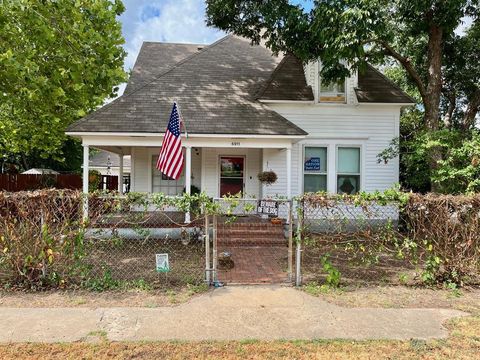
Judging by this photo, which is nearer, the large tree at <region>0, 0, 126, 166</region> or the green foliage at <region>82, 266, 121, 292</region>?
the green foliage at <region>82, 266, 121, 292</region>

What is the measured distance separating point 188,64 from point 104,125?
5.16 metres

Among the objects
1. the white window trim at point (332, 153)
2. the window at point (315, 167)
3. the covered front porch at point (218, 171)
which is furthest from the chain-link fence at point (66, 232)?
the window at point (315, 167)

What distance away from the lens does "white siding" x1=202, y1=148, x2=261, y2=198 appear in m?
13.7

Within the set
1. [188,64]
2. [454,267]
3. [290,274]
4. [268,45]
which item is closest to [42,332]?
[290,274]

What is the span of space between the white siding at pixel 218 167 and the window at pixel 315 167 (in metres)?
1.72

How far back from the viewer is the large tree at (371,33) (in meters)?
9.96

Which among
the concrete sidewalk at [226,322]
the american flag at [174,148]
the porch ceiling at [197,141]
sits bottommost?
the concrete sidewalk at [226,322]

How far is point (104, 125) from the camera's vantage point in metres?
11.2

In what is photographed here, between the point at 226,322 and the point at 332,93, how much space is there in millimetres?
10341

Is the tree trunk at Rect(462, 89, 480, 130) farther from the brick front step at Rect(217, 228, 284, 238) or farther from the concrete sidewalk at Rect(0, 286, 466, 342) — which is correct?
the concrete sidewalk at Rect(0, 286, 466, 342)

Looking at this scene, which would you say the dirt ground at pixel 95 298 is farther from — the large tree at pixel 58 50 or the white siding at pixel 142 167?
the white siding at pixel 142 167

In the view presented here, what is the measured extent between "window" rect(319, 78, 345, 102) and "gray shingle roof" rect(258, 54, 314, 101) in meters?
0.44

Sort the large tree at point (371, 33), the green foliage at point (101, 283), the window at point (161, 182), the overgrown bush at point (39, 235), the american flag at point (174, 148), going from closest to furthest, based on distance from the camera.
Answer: the overgrown bush at point (39, 235)
the green foliage at point (101, 283)
the american flag at point (174, 148)
the large tree at point (371, 33)
the window at point (161, 182)

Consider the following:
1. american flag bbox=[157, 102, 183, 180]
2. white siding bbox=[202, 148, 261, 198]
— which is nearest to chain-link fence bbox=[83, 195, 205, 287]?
american flag bbox=[157, 102, 183, 180]
